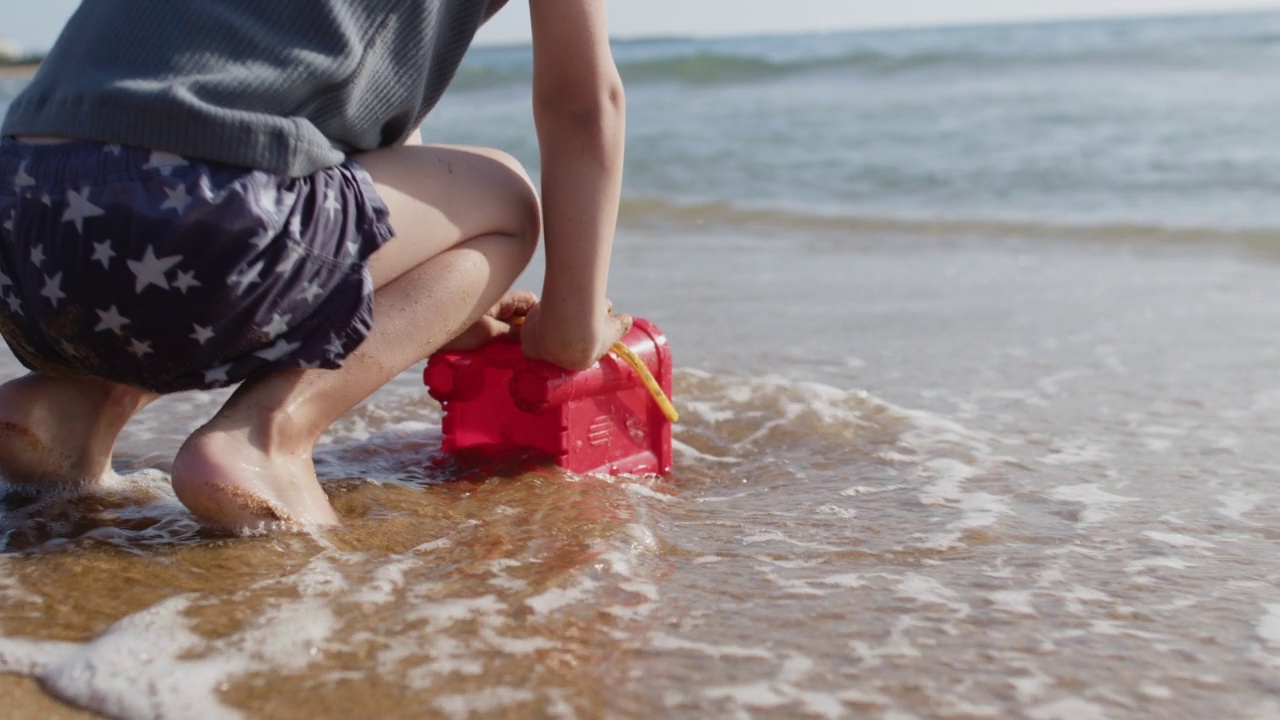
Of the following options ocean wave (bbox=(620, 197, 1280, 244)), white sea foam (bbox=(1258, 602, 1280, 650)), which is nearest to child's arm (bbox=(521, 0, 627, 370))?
white sea foam (bbox=(1258, 602, 1280, 650))

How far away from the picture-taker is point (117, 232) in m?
1.59

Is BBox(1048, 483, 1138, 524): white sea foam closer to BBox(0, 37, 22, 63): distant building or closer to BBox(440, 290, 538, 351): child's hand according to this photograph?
BBox(440, 290, 538, 351): child's hand

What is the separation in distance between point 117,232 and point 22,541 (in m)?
0.48

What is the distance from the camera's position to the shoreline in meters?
31.2

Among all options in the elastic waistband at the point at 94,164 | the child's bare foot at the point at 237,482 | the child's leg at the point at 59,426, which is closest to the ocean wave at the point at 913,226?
the child's leg at the point at 59,426

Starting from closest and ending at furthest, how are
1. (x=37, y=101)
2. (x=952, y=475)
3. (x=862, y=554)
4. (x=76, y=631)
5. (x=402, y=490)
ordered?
(x=76, y=631)
(x=37, y=101)
(x=862, y=554)
(x=402, y=490)
(x=952, y=475)

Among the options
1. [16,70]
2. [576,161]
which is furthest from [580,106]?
[16,70]

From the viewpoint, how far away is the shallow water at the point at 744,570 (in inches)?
52.7

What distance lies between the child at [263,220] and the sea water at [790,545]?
14 centimetres

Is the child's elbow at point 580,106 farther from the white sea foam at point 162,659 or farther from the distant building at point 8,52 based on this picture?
the distant building at point 8,52

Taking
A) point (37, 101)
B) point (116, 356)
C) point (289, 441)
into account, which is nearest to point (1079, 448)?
point (289, 441)

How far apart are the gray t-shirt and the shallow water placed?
0.52m

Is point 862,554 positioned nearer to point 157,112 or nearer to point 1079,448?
point 1079,448

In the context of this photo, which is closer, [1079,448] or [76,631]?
[76,631]
